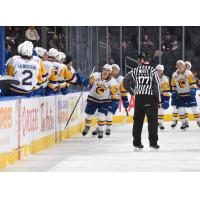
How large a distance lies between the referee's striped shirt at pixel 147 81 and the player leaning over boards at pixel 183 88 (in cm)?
545

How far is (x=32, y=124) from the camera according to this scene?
14477 millimetres

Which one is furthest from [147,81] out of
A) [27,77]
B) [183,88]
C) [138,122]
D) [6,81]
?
[183,88]

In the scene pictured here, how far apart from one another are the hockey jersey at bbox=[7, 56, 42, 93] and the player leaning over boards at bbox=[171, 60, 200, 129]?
6258 millimetres

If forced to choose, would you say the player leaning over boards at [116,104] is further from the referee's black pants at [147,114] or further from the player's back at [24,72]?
the player's back at [24,72]

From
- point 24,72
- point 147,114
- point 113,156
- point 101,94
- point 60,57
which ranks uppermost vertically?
point 60,57

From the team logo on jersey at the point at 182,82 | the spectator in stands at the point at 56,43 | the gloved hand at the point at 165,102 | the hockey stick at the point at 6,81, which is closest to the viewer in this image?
the hockey stick at the point at 6,81

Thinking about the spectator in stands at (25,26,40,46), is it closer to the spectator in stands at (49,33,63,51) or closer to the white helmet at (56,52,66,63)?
the spectator in stands at (49,33,63,51)

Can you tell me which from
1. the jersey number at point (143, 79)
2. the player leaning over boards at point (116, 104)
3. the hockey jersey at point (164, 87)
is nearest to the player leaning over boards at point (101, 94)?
the player leaning over boards at point (116, 104)

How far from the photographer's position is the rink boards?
12406 millimetres

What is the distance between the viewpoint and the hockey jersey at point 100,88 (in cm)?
1830

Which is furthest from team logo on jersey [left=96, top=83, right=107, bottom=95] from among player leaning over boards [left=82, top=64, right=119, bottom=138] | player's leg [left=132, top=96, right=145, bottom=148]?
player's leg [left=132, top=96, right=145, bottom=148]

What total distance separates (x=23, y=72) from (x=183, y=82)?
674 cm

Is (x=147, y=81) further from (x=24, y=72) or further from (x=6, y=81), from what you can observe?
(x=6, y=81)
